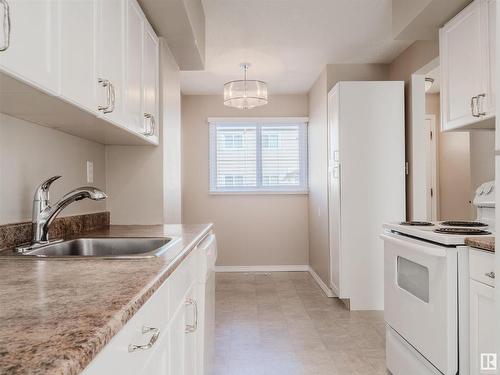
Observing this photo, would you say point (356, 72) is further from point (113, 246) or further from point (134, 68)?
point (113, 246)

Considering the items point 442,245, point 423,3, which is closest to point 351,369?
point 442,245

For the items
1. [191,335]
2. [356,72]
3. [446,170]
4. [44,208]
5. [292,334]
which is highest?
[356,72]

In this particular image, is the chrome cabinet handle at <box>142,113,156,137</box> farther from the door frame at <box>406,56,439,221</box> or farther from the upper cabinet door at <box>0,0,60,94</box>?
the door frame at <box>406,56,439,221</box>

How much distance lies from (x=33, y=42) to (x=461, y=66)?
7.67 ft

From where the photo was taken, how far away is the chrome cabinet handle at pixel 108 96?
4.79 ft

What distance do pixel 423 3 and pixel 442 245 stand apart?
148 cm

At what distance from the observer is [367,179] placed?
11.9 ft

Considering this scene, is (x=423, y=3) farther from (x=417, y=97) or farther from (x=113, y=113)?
(x=113, y=113)

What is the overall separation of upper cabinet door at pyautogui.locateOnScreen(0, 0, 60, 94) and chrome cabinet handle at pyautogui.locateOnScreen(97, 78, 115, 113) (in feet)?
1.14

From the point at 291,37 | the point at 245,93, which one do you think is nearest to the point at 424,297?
the point at 291,37

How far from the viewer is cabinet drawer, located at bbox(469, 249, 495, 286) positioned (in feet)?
5.06

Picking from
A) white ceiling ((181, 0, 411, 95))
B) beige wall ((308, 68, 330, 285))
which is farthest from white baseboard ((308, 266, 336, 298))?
white ceiling ((181, 0, 411, 95))

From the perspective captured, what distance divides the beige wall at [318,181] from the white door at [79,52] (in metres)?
3.18

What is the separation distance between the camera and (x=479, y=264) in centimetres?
162
